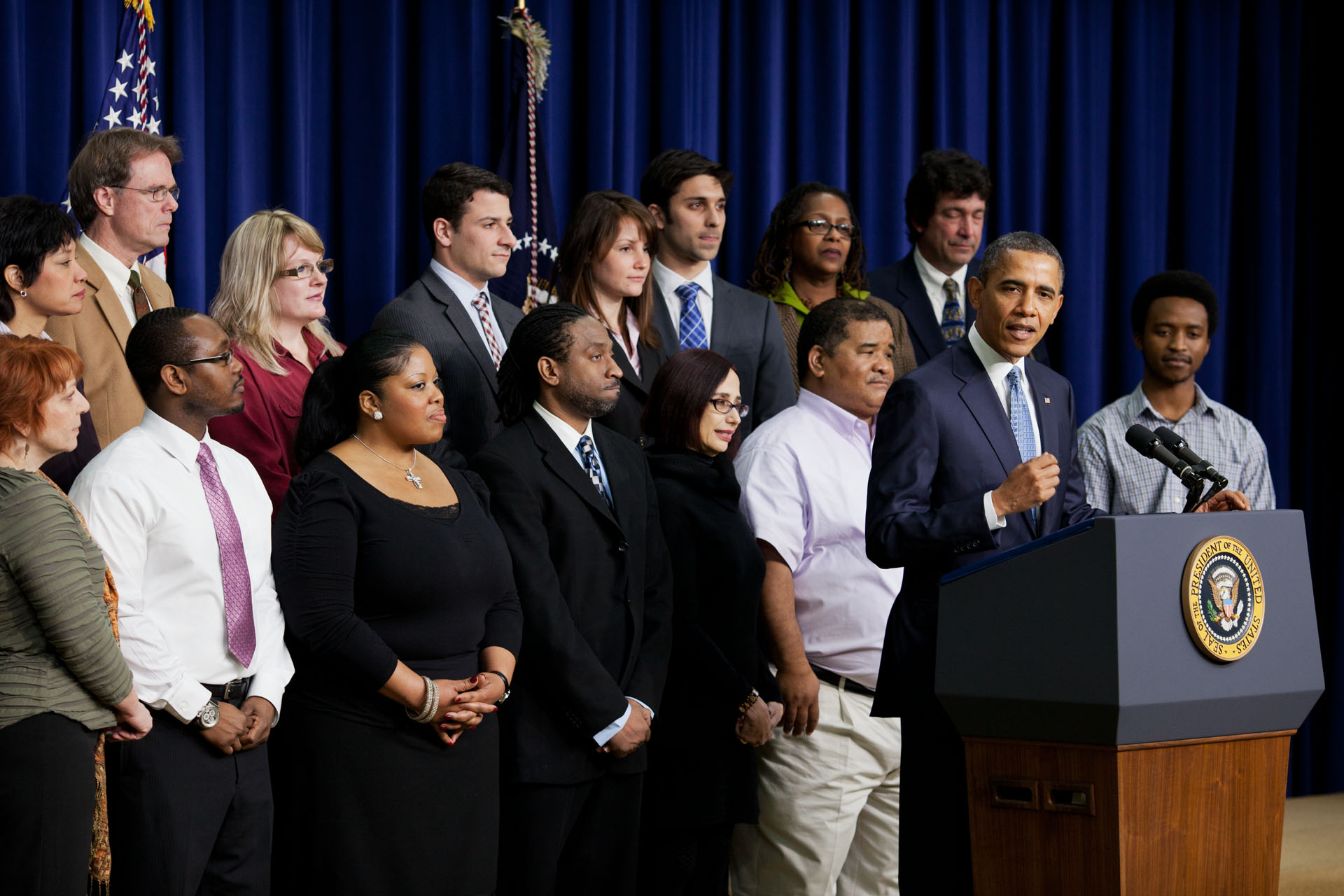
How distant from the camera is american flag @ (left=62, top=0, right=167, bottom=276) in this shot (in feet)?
11.7

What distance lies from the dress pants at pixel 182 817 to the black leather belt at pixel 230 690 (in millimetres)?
81

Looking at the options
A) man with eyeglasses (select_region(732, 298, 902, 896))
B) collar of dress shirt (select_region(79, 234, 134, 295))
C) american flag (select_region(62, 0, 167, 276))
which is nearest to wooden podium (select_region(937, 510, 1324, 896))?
man with eyeglasses (select_region(732, 298, 902, 896))

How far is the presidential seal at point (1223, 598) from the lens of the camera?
1.93 m

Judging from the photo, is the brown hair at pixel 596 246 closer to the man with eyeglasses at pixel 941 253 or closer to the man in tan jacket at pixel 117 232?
the man with eyeglasses at pixel 941 253

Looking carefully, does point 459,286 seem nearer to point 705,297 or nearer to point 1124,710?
point 705,297

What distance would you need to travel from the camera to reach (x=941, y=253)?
427 centimetres

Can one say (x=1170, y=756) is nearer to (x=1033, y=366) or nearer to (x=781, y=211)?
(x=1033, y=366)

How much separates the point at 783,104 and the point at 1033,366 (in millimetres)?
2482

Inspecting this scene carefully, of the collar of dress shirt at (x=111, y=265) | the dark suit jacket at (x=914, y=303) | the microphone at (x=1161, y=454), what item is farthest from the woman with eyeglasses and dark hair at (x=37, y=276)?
the dark suit jacket at (x=914, y=303)

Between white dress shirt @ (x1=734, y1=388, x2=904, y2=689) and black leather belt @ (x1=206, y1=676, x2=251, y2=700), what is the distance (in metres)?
1.22

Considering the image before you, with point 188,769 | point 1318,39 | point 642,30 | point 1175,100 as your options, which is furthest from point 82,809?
point 1318,39

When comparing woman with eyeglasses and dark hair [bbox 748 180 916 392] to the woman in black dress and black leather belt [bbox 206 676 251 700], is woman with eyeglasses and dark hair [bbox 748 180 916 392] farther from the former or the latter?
black leather belt [bbox 206 676 251 700]

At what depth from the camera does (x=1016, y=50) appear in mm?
5230

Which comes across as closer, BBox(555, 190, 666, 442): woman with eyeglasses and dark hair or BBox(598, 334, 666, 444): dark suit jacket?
BBox(598, 334, 666, 444): dark suit jacket
